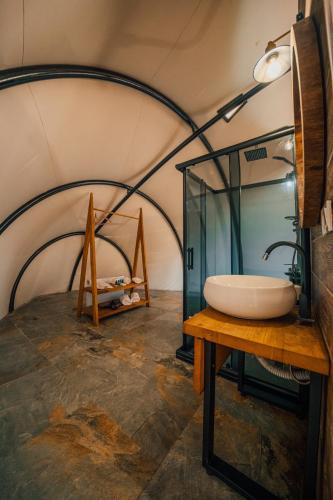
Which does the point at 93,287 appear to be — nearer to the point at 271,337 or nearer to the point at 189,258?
the point at 189,258

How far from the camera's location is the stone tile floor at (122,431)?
1.03m

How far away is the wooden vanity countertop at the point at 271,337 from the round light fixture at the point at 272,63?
170cm

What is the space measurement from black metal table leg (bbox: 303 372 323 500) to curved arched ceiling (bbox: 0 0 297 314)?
2.77 m

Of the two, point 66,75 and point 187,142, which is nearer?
point 66,75

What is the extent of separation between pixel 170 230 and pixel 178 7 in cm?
453

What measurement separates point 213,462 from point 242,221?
6.50ft

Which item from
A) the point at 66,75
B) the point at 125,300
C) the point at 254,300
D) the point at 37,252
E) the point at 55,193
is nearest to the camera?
the point at 254,300

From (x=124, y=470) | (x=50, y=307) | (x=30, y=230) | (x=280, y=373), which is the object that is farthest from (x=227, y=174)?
(x=50, y=307)

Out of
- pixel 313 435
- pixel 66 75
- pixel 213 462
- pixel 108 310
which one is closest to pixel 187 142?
pixel 66 75

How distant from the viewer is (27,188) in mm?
3135

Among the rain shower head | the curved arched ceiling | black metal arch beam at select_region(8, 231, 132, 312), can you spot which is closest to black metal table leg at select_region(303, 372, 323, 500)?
the rain shower head

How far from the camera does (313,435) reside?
743 mm

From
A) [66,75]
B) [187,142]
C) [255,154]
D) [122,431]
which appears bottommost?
[122,431]

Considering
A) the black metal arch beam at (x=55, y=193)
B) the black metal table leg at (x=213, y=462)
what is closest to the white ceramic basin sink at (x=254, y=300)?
the black metal table leg at (x=213, y=462)
